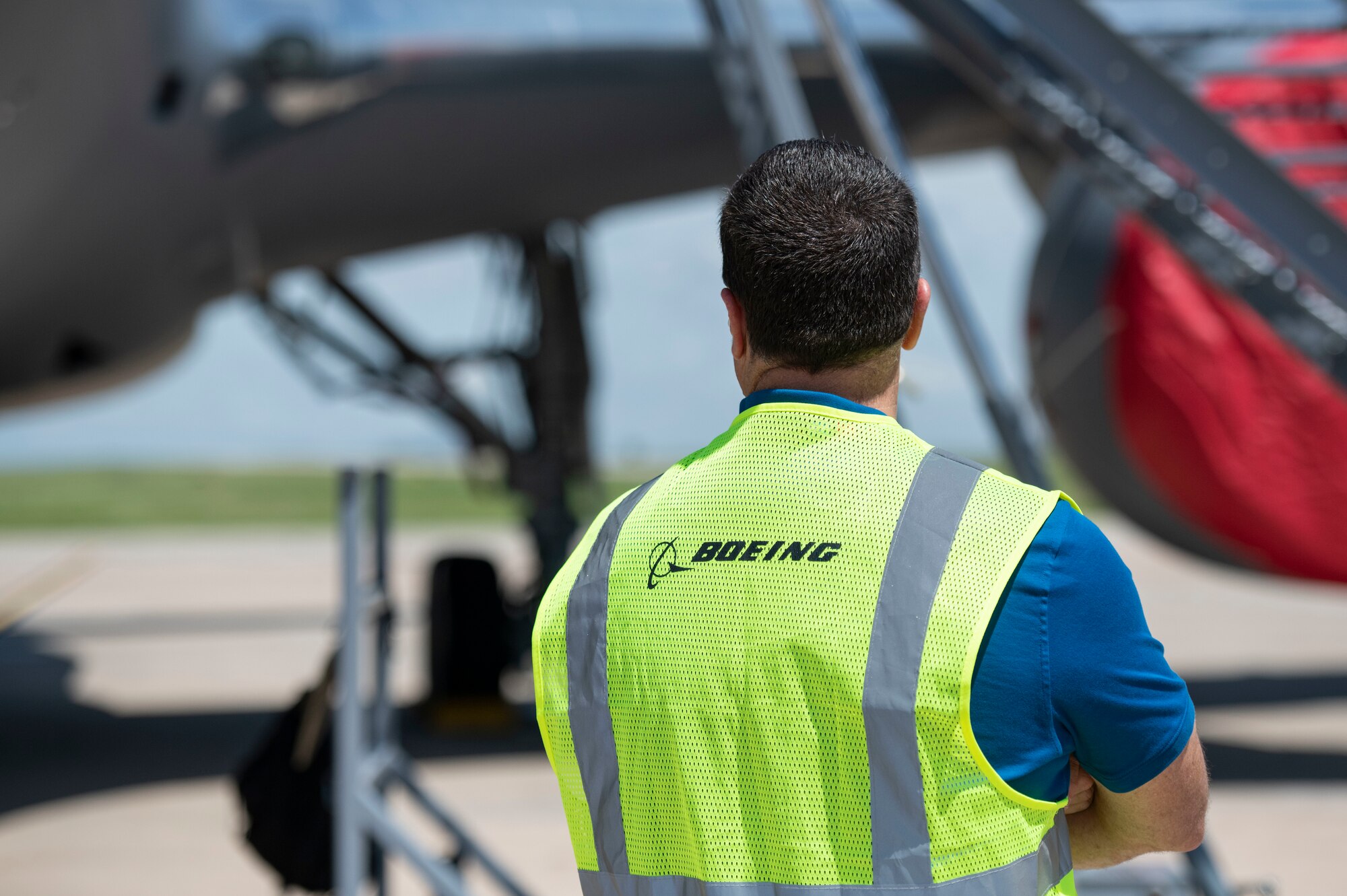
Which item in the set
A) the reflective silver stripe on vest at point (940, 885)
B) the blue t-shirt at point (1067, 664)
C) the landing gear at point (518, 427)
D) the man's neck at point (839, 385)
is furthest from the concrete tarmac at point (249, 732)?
the man's neck at point (839, 385)

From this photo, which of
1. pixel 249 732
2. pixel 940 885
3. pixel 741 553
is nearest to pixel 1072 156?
pixel 741 553

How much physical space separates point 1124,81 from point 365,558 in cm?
275

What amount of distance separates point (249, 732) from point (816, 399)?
7.83 meters

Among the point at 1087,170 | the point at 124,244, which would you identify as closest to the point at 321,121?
the point at 124,244

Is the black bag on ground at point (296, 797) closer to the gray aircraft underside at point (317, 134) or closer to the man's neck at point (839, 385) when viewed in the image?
the man's neck at point (839, 385)

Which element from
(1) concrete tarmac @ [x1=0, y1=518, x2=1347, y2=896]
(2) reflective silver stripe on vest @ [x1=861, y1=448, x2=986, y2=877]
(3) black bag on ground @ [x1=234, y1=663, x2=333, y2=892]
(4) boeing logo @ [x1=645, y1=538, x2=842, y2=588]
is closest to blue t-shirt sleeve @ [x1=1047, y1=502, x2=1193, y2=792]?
(2) reflective silver stripe on vest @ [x1=861, y1=448, x2=986, y2=877]

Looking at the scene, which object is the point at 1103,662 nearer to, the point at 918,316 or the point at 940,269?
the point at 918,316

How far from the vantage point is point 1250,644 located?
1203 cm

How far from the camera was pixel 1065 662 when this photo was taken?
131 cm

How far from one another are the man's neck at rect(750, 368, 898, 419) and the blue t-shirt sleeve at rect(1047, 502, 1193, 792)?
25cm

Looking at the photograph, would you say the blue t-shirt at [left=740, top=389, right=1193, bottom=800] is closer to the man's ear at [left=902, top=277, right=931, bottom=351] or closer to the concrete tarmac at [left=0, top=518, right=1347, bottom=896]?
the man's ear at [left=902, top=277, right=931, bottom=351]

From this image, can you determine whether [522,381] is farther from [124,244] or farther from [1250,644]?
[1250,644]

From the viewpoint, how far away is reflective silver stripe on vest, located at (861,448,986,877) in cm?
Result: 133

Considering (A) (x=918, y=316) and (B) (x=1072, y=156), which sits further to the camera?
(B) (x=1072, y=156)
